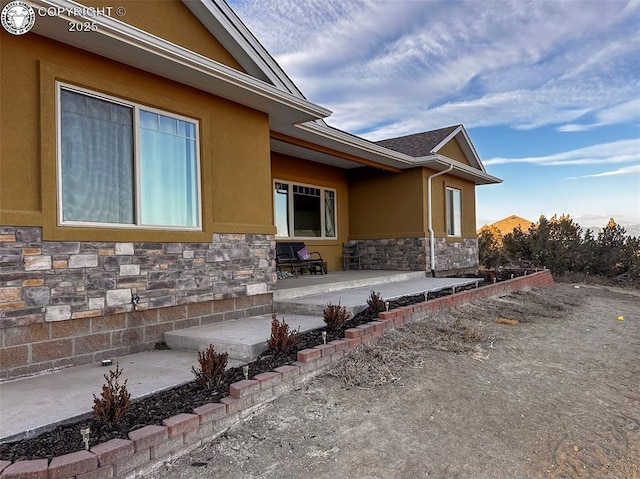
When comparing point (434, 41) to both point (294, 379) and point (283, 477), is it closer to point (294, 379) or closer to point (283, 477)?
point (294, 379)

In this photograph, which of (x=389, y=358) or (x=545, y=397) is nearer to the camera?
(x=545, y=397)

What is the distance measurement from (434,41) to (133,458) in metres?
11.6

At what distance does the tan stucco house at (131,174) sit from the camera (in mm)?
3461

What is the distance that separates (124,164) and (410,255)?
7291 millimetres

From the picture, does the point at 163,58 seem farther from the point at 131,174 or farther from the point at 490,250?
the point at 490,250

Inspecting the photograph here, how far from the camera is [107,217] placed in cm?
410

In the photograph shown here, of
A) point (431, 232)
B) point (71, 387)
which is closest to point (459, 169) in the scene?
point (431, 232)

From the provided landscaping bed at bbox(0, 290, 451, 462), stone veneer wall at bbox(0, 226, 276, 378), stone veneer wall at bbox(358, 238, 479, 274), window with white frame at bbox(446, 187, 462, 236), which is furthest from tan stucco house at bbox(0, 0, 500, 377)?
window with white frame at bbox(446, 187, 462, 236)

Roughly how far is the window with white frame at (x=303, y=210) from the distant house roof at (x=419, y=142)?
2.21m

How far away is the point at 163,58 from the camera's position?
4.15 metres

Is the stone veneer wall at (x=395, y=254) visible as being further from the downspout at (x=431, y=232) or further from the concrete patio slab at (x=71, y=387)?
the concrete patio slab at (x=71, y=387)

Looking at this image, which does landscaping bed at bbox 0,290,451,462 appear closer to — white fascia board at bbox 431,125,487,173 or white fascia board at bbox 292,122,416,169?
white fascia board at bbox 292,122,416,169

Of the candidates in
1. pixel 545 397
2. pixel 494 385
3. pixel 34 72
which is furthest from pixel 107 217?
pixel 545 397

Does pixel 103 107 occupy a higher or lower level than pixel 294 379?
higher
